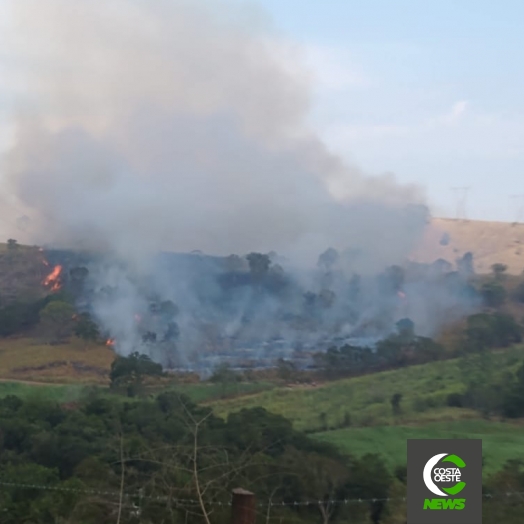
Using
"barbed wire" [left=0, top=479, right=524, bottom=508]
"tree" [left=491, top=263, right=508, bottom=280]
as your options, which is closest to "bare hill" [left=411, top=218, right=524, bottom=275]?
"tree" [left=491, top=263, right=508, bottom=280]

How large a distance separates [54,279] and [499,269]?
27.8 m

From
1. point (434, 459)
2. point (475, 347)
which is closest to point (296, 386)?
point (475, 347)

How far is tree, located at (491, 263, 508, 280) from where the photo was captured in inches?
2178

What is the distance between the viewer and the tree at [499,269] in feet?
Result: 182

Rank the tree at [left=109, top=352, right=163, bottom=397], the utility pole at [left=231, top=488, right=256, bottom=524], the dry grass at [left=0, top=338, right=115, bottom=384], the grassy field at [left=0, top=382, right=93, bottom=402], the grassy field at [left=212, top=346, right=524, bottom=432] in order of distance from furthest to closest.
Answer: the dry grass at [left=0, top=338, right=115, bottom=384], the tree at [left=109, top=352, right=163, bottom=397], the grassy field at [left=0, top=382, right=93, bottom=402], the grassy field at [left=212, top=346, right=524, bottom=432], the utility pole at [left=231, top=488, right=256, bottom=524]

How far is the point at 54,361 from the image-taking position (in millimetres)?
42250

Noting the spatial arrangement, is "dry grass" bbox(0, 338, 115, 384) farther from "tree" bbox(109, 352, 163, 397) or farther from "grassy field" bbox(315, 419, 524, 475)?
"grassy field" bbox(315, 419, 524, 475)

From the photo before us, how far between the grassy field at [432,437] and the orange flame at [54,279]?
2863 cm

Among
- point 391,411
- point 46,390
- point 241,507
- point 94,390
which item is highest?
point 391,411

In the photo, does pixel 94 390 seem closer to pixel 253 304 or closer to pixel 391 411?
pixel 391 411

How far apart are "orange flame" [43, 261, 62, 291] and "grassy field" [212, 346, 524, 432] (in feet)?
65.8
